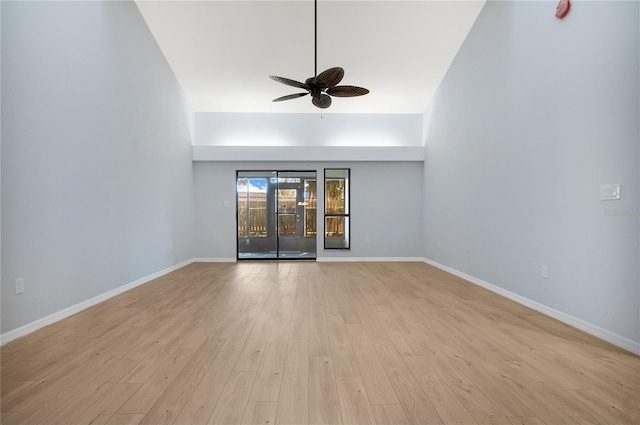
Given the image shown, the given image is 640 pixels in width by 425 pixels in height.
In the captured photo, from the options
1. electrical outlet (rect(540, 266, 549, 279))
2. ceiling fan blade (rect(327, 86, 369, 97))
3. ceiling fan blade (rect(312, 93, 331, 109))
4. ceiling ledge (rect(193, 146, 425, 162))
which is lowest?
electrical outlet (rect(540, 266, 549, 279))

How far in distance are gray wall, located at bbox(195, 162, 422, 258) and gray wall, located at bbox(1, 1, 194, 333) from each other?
1.69m

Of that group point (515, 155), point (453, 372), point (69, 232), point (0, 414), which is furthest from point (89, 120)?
point (515, 155)

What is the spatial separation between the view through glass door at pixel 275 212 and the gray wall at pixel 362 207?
0.58 metres

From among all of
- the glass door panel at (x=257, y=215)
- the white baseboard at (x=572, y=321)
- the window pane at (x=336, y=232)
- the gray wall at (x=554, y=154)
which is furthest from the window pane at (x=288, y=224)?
the white baseboard at (x=572, y=321)

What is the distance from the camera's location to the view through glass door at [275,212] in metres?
8.01

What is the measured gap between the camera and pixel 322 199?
23.6 ft

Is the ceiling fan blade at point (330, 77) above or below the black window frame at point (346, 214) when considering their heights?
above

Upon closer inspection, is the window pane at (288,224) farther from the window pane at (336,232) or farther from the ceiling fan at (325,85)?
the ceiling fan at (325,85)

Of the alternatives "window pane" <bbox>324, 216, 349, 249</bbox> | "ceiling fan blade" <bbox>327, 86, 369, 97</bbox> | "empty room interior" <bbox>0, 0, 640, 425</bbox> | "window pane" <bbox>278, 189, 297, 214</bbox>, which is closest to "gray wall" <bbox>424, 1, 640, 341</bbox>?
"empty room interior" <bbox>0, 0, 640, 425</bbox>

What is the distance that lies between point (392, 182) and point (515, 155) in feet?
11.2

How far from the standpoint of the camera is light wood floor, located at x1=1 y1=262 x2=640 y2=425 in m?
1.68

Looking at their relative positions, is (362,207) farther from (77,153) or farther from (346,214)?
(77,153)

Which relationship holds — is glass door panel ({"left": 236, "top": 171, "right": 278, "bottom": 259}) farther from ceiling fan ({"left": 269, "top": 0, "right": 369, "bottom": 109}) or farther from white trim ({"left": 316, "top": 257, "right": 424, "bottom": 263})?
ceiling fan ({"left": 269, "top": 0, "right": 369, "bottom": 109})

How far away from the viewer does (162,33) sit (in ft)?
16.9
